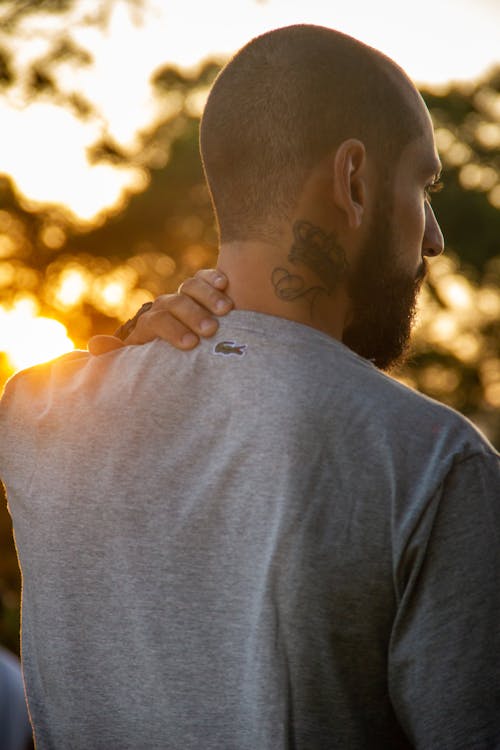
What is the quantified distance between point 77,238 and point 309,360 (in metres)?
19.7

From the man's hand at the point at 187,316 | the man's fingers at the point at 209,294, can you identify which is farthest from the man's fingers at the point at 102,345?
the man's fingers at the point at 209,294

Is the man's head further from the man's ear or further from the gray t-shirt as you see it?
the gray t-shirt

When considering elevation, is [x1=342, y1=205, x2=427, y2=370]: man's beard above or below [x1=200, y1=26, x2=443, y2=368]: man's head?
below

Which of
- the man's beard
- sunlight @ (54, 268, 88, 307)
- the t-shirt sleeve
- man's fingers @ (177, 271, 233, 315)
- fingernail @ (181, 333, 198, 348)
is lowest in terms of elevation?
the t-shirt sleeve

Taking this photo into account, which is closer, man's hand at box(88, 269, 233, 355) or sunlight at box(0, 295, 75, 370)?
man's hand at box(88, 269, 233, 355)

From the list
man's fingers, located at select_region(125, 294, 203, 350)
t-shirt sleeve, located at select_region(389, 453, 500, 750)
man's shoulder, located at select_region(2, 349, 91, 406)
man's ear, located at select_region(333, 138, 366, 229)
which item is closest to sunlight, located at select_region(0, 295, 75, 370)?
Answer: man's shoulder, located at select_region(2, 349, 91, 406)

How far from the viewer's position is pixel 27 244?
20359mm

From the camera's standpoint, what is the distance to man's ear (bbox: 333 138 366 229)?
1.89m

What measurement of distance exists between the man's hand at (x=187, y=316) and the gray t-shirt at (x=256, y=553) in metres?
0.04

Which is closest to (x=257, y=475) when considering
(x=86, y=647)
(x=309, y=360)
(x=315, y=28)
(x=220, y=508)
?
(x=220, y=508)

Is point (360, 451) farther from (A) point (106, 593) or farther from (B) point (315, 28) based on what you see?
(B) point (315, 28)

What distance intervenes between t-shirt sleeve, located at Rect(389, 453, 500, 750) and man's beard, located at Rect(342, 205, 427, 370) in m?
0.57

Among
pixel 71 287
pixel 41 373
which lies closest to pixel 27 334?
pixel 71 287

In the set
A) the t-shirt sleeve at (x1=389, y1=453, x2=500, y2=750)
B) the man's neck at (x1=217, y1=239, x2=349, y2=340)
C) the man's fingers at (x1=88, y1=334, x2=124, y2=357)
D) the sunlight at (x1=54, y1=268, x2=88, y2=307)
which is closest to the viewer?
the t-shirt sleeve at (x1=389, y1=453, x2=500, y2=750)
